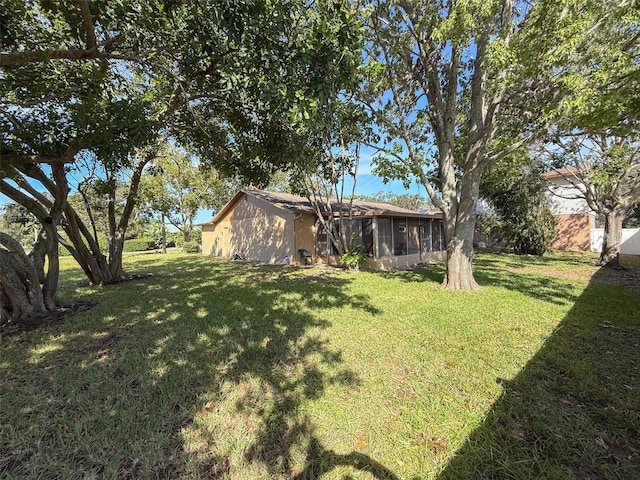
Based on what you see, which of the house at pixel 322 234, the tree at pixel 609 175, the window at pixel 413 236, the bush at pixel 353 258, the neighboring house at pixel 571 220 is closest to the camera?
the tree at pixel 609 175

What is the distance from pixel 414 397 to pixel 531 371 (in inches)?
60.5

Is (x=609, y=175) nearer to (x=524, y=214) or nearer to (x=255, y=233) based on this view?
(x=524, y=214)

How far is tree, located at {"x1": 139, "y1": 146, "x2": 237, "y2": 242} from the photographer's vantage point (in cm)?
1997

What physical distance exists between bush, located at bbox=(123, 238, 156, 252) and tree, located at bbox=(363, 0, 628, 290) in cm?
3218

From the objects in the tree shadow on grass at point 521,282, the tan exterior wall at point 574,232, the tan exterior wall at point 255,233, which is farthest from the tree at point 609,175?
the tan exterior wall at point 255,233

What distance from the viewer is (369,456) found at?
82.0 inches

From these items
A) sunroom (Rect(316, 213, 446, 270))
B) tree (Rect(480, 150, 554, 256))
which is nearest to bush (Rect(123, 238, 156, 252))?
sunroom (Rect(316, 213, 446, 270))

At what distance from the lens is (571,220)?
19.8m

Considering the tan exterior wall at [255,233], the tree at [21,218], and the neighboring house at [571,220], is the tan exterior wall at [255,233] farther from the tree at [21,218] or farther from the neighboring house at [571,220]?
the neighboring house at [571,220]

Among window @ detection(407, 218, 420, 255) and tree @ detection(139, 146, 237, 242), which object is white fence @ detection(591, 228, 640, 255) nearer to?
window @ detection(407, 218, 420, 255)

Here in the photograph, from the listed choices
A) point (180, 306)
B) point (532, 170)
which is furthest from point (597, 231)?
point (180, 306)

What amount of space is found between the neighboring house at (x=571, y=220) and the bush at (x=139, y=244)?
37.6 meters

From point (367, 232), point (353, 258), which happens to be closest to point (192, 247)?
point (367, 232)

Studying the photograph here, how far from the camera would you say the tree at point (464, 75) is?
4820mm
